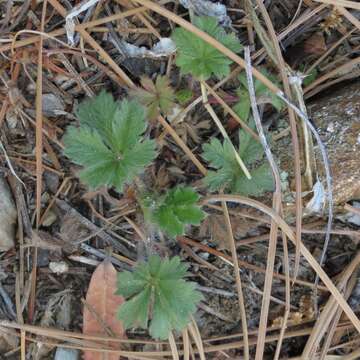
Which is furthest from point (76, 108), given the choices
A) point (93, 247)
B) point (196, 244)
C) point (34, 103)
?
point (196, 244)

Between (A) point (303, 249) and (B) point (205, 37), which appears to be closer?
(B) point (205, 37)

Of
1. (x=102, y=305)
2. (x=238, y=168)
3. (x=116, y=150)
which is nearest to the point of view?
(x=116, y=150)

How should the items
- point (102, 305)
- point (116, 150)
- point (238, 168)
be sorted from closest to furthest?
1. point (116, 150)
2. point (238, 168)
3. point (102, 305)

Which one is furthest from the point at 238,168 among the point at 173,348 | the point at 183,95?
the point at 173,348

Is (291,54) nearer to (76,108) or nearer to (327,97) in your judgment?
(327,97)

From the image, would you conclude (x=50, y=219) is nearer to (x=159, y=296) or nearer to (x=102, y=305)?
(x=102, y=305)

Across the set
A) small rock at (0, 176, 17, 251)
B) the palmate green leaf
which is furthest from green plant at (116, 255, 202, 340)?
small rock at (0, 176, 17, 251)
